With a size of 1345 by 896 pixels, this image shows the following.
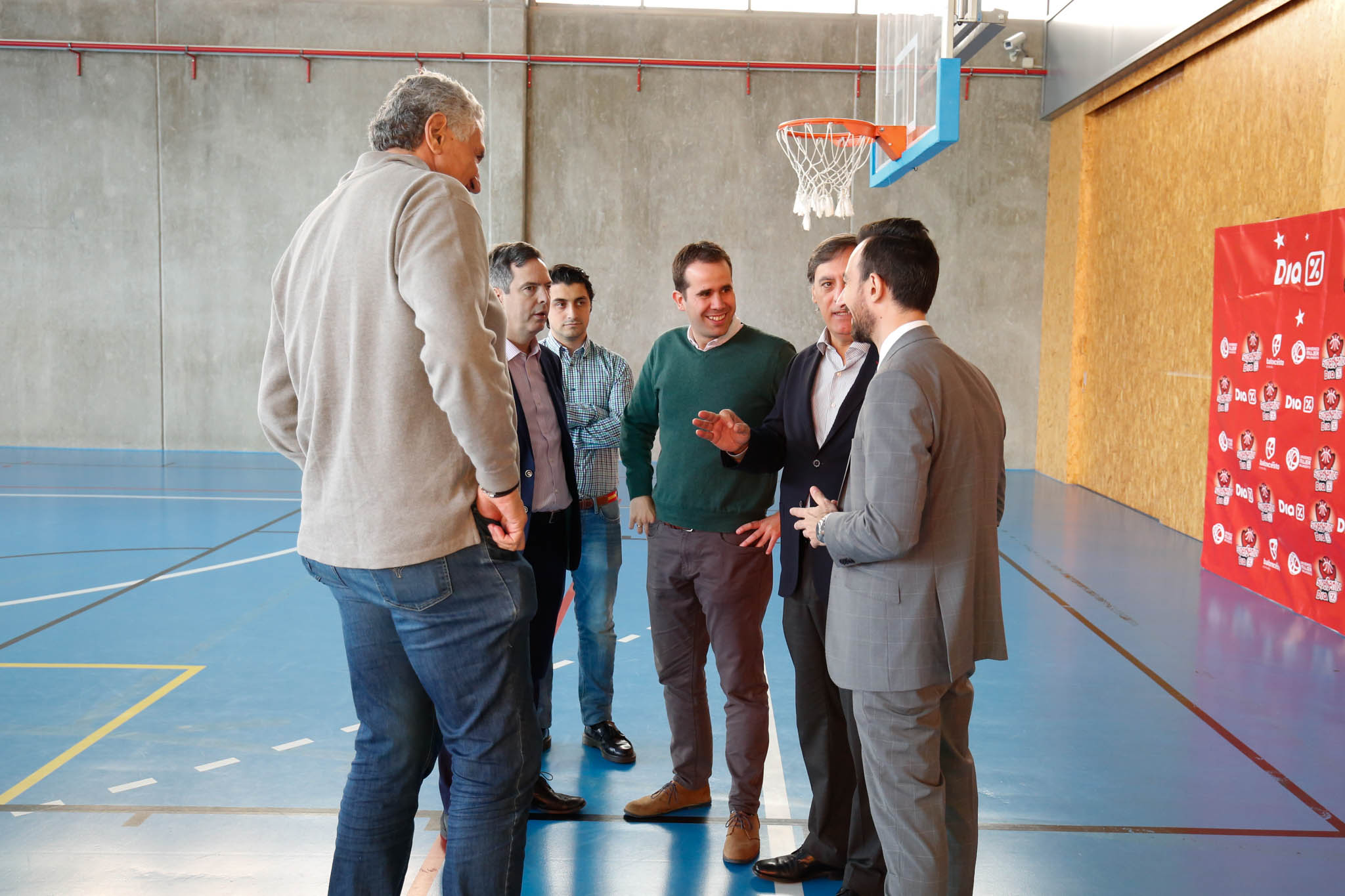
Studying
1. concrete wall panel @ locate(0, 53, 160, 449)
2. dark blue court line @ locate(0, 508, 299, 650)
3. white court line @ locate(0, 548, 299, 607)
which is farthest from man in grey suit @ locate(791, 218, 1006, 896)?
concrete wall panel @ locate(0, 53, 160, 449)

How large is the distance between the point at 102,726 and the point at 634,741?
222 centimetres

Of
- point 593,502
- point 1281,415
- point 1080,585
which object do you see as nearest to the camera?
point 593,502

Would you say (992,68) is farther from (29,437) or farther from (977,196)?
(29,437)

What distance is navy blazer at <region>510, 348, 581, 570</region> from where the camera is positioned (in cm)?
316

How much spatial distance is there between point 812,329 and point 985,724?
8.79m

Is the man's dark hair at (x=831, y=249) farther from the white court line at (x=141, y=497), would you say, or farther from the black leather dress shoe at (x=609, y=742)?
the white court line at (x=141, y=497)

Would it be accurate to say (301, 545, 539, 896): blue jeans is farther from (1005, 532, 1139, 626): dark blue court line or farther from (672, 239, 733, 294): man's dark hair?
(1005, 532, 1139, 626): dark blue court line

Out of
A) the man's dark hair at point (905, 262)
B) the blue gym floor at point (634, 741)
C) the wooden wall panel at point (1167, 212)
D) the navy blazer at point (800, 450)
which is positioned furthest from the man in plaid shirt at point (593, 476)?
the wooden wall panel at point (1167, 212)

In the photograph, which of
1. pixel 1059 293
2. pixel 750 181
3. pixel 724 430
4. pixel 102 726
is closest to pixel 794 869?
pixel 724 430

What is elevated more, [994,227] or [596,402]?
[994,227]

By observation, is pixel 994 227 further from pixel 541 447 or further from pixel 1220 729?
pixel 541 447

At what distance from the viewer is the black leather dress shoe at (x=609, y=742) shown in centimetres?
393

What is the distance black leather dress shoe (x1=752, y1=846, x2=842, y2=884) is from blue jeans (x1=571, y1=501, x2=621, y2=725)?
118cm

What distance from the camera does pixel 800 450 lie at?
3059 mm
